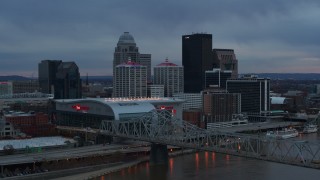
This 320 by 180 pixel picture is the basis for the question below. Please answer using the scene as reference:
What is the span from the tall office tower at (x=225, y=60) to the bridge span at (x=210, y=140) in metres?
46.4

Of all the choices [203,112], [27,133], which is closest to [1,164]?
[27,133]

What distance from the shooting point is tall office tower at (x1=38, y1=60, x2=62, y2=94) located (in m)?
A: 80.3

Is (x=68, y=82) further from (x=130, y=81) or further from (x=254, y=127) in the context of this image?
(x=254, y=127)

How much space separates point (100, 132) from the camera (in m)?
33.9

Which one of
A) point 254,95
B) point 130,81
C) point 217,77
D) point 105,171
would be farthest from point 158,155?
point 217,77

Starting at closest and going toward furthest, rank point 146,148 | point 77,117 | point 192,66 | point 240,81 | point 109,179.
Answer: point 109,179 → point 146,148 → point 77,117 → point 240,81 → point 192,66

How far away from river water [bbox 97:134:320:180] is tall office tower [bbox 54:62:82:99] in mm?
37641

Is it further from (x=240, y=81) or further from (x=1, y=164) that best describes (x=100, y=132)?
(x=240, y=81)

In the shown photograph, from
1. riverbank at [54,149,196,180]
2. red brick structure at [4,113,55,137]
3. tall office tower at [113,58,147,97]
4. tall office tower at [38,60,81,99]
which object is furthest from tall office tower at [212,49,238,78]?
riverbank at [54,149,196,180]

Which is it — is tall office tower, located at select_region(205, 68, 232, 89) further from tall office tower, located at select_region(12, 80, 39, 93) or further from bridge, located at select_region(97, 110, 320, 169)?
bridge, located at select_region(97, 110, 320, 169)

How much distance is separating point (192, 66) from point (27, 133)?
4297 cm

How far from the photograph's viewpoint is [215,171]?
24.6m

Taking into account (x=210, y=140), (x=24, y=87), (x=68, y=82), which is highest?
(x=68, y=82)

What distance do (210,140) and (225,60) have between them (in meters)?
57.8
